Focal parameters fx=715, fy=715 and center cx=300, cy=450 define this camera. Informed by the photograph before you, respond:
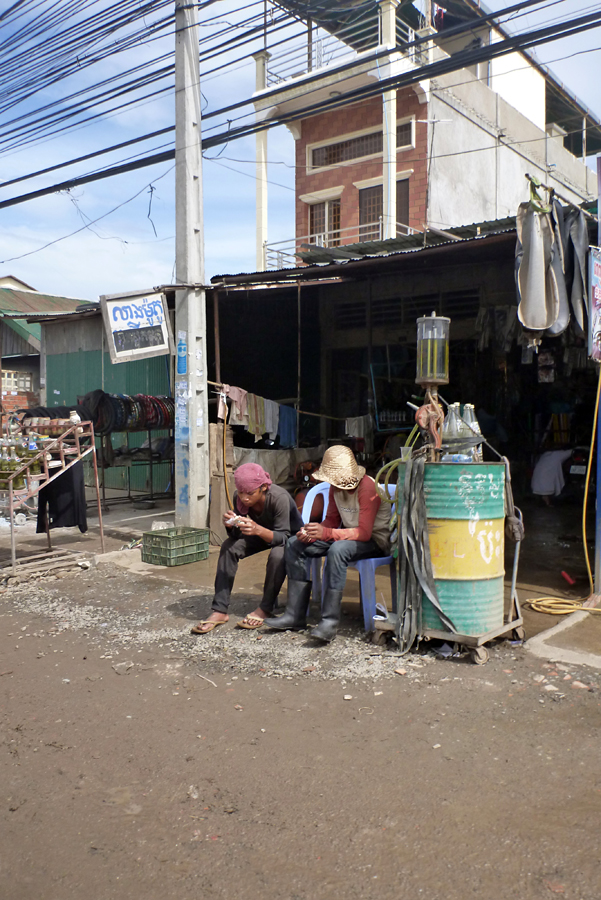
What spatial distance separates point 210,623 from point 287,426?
6.30 meters

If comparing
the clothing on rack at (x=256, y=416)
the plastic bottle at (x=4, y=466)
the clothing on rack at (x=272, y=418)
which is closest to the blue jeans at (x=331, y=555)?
the plastic bottle at (x=4, y=466)

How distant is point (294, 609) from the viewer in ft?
18.4

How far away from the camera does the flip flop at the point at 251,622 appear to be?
568 cm

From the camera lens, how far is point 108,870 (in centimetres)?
273

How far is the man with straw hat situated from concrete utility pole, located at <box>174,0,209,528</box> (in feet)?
13.2

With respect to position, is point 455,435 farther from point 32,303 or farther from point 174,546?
point 32,303

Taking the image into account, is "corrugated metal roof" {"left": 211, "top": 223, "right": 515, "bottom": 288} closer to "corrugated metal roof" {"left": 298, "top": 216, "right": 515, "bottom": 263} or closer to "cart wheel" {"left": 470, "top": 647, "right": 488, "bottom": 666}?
"corrugated metal roof" {"left": 298, "top": 216, "right": 515, "bottom": 263}

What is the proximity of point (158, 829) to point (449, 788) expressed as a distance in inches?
51.3

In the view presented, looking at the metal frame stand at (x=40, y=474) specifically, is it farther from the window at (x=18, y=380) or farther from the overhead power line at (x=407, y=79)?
the window at (x=18, y=380)

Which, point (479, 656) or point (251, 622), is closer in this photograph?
point (479, 656)

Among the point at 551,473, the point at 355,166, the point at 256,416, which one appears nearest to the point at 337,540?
the point at 256,416

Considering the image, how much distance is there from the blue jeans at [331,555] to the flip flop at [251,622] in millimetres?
454

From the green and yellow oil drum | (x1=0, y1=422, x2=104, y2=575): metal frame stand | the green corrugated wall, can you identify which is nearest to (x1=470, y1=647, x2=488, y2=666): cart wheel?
the green and yellow oil drum

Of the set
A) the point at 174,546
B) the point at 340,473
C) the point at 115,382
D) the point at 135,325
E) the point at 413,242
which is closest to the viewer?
the point at 340,473
